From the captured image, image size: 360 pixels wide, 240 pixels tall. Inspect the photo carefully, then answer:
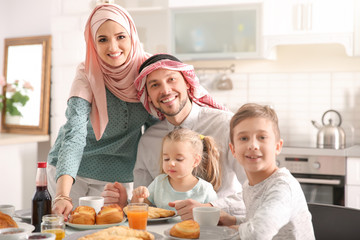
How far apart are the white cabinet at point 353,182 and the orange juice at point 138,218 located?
244 cm

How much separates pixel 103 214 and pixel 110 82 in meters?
0.90

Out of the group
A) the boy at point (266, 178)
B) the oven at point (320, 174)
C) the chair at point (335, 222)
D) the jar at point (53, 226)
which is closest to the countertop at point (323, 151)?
the oven at point (320, 174)

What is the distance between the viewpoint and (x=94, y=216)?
1589 millimetres

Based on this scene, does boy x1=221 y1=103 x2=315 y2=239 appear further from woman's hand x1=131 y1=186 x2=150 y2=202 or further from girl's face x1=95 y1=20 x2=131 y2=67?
girl's face x1=95 y1=20 x2=131 y2=67

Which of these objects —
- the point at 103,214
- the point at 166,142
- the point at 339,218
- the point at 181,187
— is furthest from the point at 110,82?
the point at 339,218

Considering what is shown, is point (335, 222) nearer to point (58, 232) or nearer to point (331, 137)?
point (58, 232)

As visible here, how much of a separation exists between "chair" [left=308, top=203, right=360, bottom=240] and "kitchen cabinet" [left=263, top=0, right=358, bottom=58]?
2.38 metres

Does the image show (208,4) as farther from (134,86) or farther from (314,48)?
(134,86)

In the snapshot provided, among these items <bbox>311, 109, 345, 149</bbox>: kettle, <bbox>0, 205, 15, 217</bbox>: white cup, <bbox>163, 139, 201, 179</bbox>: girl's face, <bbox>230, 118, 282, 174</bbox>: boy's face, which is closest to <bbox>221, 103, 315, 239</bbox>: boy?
<bbox>230, 118, 282, 174</bbox>: boy's face

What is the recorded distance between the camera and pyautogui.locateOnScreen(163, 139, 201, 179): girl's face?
6.49ft

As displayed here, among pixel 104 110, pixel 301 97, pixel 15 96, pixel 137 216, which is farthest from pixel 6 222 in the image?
pixel 301 97

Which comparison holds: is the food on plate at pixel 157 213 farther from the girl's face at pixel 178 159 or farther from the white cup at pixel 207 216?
the girl's face at pixel 178 159

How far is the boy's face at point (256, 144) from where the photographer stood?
5.09ft

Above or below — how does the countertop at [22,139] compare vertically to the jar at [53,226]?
above
